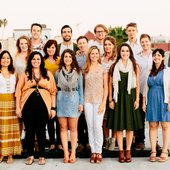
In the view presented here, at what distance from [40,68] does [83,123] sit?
1161mm

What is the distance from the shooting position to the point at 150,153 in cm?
598

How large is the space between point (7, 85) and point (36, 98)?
19.4 inches

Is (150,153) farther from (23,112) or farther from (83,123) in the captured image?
(23,112)

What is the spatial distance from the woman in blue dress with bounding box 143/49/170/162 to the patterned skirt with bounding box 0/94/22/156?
6.45ft

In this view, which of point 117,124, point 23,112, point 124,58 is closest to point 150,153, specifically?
point 117,124

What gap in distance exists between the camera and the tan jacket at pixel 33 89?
5562 mm

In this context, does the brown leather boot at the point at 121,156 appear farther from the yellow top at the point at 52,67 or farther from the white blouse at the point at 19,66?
the white blouse at the point at 19,66

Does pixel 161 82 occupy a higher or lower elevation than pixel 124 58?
lower

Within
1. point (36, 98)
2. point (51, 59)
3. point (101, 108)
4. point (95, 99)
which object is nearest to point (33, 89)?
point (36, 98)

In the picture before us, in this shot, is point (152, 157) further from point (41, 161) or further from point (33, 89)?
point (33, 89)

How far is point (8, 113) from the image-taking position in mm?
5676

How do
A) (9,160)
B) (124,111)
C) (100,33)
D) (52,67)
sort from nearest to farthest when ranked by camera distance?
(124,111) → (9,160) → (52,67) → (100,33)

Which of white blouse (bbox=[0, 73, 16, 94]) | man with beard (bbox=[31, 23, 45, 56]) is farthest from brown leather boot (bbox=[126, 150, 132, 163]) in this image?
man with beard (bbox=[31, 23, 45, 56])

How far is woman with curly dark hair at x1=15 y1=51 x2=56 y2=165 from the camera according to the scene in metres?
5.54
